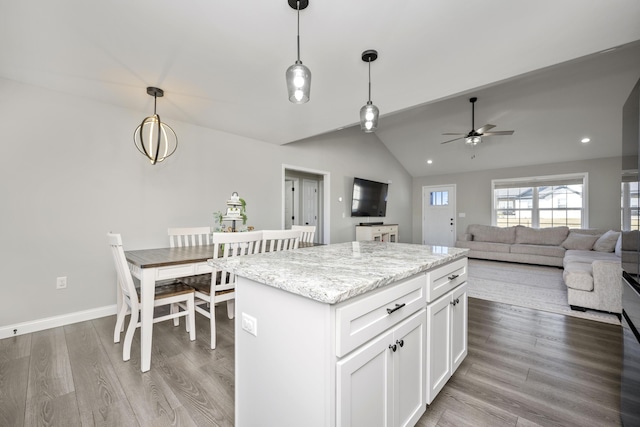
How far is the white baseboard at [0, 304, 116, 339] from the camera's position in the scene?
244cm

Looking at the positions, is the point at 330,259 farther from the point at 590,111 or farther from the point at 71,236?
the point at 590,111

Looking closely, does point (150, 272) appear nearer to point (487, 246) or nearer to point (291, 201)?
point (291, 201)

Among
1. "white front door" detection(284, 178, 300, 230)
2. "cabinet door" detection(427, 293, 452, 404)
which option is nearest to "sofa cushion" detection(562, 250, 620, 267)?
"cabinet door" detection(427, 293, 452, 404)

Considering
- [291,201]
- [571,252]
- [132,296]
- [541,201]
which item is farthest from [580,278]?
[291,201]

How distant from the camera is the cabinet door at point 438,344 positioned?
1434mm

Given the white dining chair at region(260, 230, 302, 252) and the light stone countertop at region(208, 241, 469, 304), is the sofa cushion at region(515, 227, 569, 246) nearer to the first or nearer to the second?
the light stone countertop at region(208, 241, 469, 304)

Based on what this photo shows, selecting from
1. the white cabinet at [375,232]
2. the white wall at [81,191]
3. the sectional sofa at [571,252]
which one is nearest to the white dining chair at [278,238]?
the white wall at [81,191]

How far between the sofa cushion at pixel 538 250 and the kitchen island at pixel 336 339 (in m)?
5.66

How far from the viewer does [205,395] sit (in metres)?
1.66

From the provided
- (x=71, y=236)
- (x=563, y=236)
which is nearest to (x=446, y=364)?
(x=71, y=236)

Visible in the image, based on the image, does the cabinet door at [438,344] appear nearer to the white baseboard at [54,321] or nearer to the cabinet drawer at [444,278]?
the cabinet drawer at [444,278]

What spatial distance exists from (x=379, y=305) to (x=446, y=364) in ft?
3.10

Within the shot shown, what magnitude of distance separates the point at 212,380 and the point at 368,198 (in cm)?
527

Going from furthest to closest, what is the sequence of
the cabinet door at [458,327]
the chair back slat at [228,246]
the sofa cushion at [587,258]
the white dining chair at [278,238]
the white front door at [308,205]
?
the white front door at [308,205] < the sofa cushion at [587,258] < the white dining chair at [278,238] < the chair back slat at [228,246] < the cabinet door at [458,327]
